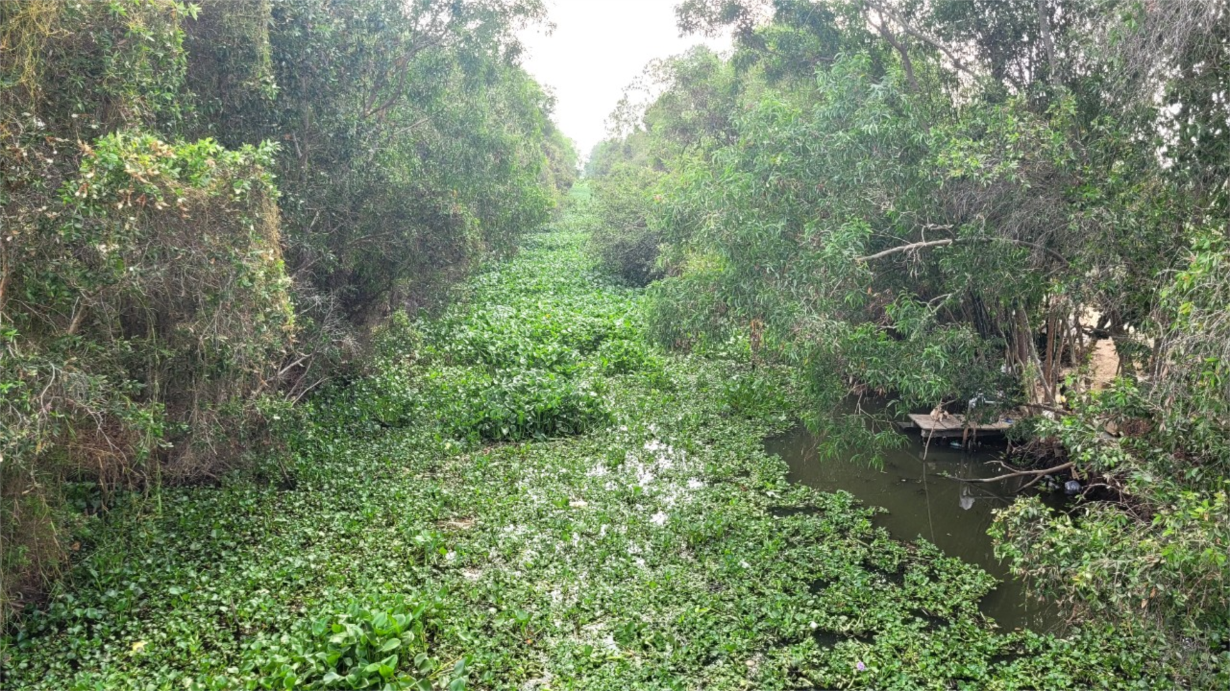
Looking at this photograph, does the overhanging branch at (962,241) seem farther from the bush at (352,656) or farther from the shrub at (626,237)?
the shrub at (626,237)

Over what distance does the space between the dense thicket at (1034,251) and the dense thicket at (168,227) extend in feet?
Result: 15.7

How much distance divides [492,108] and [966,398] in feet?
44.5

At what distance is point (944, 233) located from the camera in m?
8.78

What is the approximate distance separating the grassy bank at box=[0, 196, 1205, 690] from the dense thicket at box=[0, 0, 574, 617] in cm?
82

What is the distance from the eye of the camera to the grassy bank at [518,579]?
19.2ft

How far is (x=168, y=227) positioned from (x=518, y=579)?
169 inches

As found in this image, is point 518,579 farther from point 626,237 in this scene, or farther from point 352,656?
point 626,237

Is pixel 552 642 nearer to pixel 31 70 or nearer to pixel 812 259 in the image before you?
pixel 812 259

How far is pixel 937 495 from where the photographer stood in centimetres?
1027

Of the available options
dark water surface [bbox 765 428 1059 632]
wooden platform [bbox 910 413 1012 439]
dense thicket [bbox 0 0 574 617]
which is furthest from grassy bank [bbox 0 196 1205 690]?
wooden platform [bbox 910 413 1012 439]

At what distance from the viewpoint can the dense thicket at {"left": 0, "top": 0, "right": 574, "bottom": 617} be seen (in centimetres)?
573

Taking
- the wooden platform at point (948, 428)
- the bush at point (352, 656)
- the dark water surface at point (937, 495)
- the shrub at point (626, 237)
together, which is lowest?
the dark water surface at point (937, 495)

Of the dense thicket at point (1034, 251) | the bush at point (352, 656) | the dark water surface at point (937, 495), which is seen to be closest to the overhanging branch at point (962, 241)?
the dense thicket at point (1034, 251)

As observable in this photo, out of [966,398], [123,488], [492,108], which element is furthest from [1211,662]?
[492,108]
